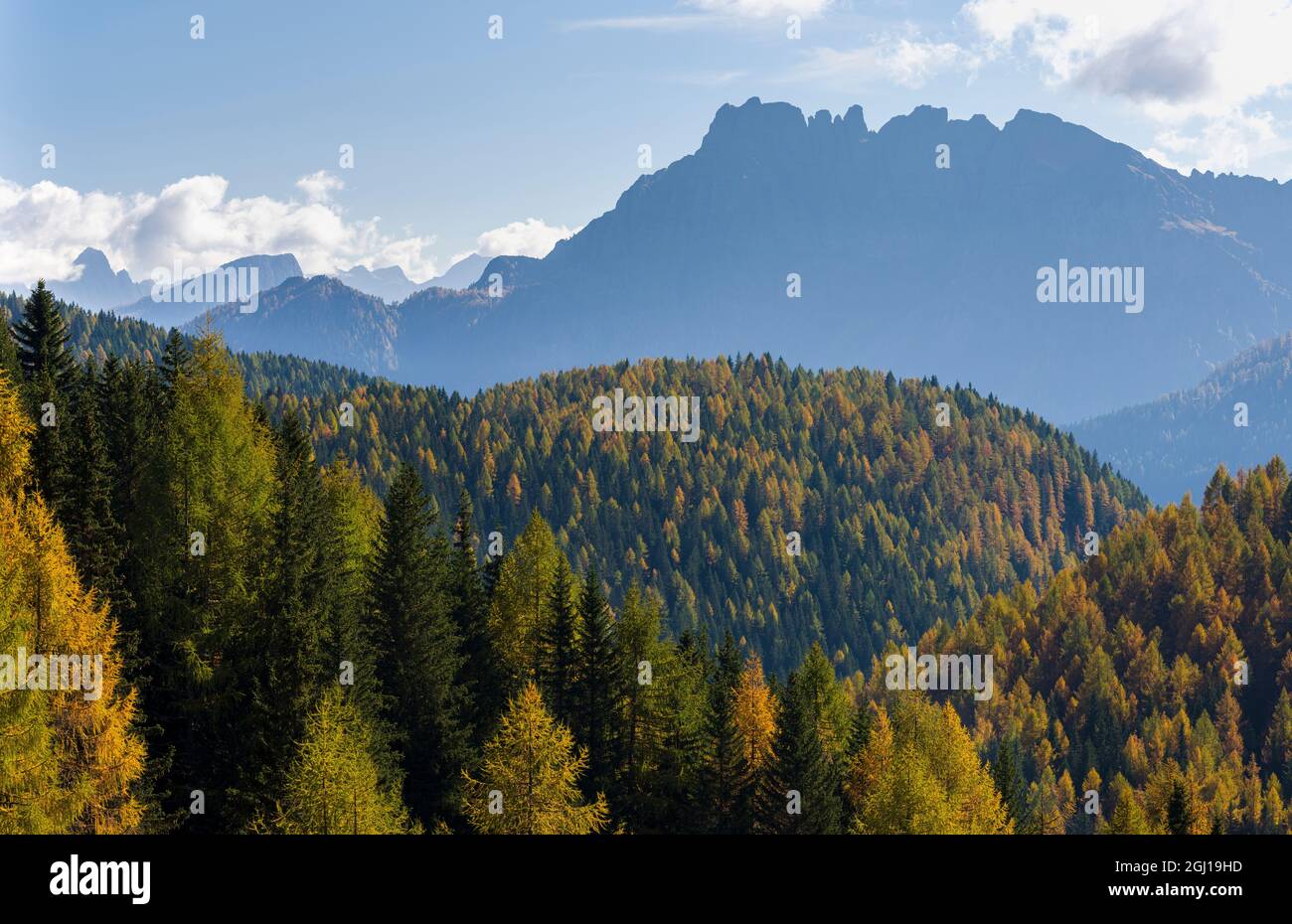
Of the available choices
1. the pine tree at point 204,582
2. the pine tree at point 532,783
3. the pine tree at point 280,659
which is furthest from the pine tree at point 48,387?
the pine tree at point 532,783

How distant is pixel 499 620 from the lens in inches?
2537

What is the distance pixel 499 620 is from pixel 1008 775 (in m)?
40.2

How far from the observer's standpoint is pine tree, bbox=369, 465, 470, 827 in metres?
55.0

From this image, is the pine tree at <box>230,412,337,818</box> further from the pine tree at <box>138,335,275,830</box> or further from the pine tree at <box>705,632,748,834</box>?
the pine tree at <box>705,632,748,834</box>

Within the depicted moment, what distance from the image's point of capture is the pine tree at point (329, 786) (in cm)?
4244

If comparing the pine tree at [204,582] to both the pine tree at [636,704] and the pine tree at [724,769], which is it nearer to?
the pine tree at [636,704]

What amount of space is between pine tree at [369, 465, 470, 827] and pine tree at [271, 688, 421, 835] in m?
8.97

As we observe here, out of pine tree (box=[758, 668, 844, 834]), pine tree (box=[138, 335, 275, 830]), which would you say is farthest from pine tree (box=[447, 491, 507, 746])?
pine tree (box=[758, 668, 844, 834])

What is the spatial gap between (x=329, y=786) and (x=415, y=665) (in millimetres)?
12879

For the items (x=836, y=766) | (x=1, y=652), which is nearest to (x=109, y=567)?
(x=1, y=652)

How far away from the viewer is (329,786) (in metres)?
42.5

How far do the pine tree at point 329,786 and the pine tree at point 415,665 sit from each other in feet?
29.4
